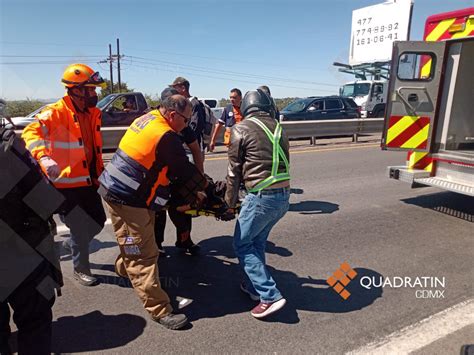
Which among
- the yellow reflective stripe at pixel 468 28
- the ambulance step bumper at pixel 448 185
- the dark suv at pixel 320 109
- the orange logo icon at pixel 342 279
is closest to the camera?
the orange logo icon at pixel 342 279

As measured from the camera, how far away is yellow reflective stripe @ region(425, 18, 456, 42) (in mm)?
5191

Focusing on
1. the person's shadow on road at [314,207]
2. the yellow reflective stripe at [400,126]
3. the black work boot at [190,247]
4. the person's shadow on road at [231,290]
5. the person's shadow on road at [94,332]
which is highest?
the yellow reflective stripe at [400,126]

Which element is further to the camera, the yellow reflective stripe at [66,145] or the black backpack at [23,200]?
the yellow reflective stripe at [66,145]

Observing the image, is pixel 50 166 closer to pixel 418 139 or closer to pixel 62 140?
pixel 62 140

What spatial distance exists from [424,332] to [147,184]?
2.35m

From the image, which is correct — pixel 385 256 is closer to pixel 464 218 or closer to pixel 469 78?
pixel 464 218

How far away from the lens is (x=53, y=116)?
Result: 3.11 m

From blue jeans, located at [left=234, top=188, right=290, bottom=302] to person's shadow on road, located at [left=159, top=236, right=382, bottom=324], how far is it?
244 millimetres

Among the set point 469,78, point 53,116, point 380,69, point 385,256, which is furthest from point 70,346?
point 380,69

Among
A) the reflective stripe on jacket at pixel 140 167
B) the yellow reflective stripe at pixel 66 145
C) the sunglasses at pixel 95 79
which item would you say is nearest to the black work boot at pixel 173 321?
the reflective stripe on jacket at pixel 140 167

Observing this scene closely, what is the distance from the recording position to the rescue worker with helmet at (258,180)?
9.44ft

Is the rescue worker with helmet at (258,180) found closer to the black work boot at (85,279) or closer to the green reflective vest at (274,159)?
the green reflective vest at (274,159)

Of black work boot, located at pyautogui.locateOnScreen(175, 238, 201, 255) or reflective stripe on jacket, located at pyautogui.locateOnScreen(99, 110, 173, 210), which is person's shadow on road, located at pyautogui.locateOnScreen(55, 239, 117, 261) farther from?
reflective stripe on jacket, located at pyautogui.locateOnScreen(99, 110, 173, 210)

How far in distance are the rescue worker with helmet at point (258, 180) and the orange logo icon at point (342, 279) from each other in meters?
0.75
